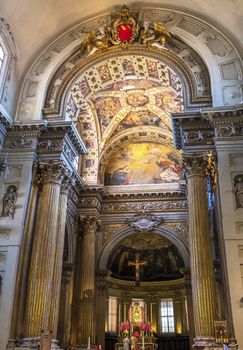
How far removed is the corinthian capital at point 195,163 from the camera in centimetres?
1464

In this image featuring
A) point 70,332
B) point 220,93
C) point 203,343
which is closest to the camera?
point 203,343

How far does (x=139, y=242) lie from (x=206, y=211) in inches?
460

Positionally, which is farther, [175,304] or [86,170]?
[175,304]

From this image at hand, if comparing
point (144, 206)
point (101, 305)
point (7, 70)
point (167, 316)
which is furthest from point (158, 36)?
point (167, 316)

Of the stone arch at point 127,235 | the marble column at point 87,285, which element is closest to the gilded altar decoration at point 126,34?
the marble column at point 87,285

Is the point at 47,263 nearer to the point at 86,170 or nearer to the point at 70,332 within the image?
the point at 70,332

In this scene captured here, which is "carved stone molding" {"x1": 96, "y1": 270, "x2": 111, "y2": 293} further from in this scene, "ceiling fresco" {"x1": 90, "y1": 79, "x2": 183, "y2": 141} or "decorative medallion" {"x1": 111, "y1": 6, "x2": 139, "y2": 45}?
"decorative medallion" {"x1": 111, "y1": 6, "x2": 139, "y2": 45}

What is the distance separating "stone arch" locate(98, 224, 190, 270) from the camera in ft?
72.3

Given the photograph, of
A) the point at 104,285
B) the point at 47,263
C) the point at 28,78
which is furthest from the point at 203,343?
the point at 28,78

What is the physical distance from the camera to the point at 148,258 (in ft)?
84.9

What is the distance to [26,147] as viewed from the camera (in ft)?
51.2

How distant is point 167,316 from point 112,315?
145 inches

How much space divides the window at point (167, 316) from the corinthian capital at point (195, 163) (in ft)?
47.0

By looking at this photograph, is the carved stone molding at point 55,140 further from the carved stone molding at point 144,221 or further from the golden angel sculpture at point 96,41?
the carved stone molding at point 144,221
